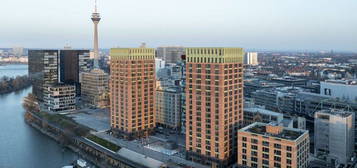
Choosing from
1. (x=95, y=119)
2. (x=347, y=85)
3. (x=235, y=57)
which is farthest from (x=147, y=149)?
(x=347, y=85)

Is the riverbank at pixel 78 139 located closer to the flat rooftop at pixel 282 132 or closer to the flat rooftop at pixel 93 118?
the flat rooftop at pixel 93 118

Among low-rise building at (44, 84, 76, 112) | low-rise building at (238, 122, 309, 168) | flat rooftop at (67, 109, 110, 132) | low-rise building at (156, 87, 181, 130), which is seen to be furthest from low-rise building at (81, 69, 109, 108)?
low-rise building at (238, 122, 309, 168)

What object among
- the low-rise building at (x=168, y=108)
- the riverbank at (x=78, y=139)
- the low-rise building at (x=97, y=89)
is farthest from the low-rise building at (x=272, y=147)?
the low-rise building at (x=97, y=89)

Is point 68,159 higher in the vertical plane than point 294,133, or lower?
lower

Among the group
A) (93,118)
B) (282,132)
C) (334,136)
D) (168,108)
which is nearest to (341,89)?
(334,136)

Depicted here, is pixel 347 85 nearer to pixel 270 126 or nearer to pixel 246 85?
pixel 246 85

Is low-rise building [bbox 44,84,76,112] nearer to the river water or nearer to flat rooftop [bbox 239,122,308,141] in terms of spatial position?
the river water
